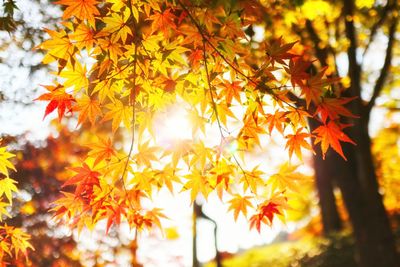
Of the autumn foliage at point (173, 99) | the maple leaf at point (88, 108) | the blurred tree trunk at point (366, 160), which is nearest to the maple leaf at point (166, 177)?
the autumn foliage at point (173, 99)

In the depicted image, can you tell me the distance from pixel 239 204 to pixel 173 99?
2.65ft

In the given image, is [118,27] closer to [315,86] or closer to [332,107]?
[315,86]

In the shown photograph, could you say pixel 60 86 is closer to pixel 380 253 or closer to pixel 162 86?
pixel 162 86

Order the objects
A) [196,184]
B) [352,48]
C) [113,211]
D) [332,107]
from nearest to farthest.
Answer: [332,107] < [113,211] < [196,184] < [352,48]

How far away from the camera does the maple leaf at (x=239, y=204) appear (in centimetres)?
245

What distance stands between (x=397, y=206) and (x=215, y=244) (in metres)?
8.97

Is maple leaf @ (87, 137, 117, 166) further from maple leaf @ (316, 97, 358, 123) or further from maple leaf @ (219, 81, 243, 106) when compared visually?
maple leaf @ (316, 97, 358, 123)

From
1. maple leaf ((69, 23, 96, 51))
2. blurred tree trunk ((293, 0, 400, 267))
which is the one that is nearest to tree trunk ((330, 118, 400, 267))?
blurred tree trunk ((293, 0, 400, 267))

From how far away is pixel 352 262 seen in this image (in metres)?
7.98

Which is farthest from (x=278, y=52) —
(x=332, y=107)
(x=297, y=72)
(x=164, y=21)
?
(x=164, y=21)

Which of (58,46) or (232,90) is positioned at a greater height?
(58,46)

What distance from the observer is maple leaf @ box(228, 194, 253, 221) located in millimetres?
2449

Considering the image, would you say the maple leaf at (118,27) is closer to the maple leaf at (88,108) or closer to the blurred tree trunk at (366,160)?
the maple leaf at (88,108)

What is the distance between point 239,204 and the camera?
2461 mm
